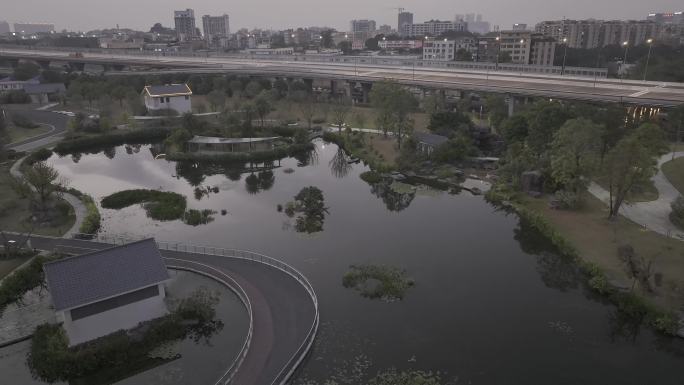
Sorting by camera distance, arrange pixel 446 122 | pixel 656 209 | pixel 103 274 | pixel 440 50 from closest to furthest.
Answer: pixel 103 274
pixel 656 209
pixel 446 122
pixel 440 50

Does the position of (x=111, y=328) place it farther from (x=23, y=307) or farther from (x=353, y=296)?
(x=353, y=296)

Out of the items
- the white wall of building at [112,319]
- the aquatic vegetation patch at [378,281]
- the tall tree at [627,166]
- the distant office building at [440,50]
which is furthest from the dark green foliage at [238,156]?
the distant office building at [440,50]

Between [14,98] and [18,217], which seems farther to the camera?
[14,98]

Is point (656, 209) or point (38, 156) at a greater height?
point (38, 156)

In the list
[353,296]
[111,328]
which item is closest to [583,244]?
[353,296]

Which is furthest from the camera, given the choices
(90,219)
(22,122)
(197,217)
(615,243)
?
(22,122)

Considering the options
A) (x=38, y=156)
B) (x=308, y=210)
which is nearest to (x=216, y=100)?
(x=38, y=156)

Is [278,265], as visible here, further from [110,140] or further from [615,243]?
[110,140]

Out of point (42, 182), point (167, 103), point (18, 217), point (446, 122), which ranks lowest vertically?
point (18, 217)
